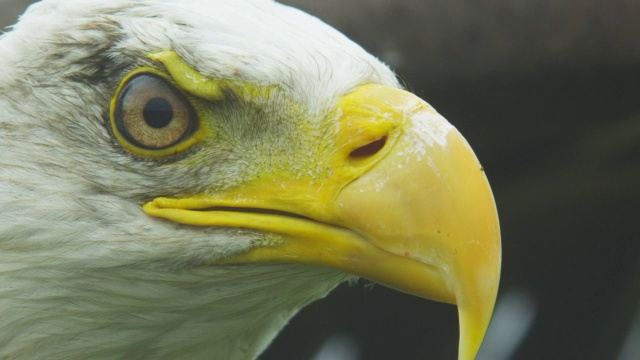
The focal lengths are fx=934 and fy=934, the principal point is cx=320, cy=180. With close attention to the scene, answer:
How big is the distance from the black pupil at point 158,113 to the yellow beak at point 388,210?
186 millimetres

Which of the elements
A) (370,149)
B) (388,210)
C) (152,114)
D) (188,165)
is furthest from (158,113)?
(388,210)

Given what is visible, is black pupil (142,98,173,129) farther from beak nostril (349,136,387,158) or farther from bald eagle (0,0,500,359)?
beak nostril (349,136,387,158)

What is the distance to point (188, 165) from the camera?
86.1 inches

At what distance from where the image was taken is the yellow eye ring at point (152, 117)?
2193 mm

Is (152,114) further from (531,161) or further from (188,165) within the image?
(531,161)

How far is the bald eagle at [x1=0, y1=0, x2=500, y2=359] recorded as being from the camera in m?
2.05

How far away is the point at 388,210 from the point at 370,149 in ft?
0.62

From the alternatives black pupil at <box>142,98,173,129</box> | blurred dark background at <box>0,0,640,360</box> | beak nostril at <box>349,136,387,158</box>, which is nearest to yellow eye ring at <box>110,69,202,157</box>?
black pupil at <box>142,98,173,129</box>

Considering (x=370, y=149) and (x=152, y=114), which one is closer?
(x=370, y=149)

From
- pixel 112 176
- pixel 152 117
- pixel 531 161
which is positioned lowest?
pixel 531 161

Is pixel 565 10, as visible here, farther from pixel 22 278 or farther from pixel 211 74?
pixel 22 278

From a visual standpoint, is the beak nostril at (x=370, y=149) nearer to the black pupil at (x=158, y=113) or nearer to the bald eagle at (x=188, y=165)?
the bald eagle at (x=188, y=165)

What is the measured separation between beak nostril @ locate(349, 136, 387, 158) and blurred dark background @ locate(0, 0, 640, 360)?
6.11 feet

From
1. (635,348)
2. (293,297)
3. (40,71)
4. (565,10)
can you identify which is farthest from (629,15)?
(40,71)
